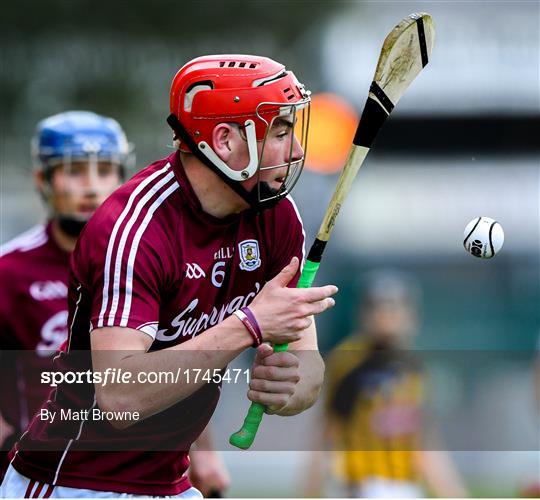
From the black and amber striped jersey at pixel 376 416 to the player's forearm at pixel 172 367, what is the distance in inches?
174

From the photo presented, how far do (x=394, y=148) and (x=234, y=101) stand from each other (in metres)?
13.8

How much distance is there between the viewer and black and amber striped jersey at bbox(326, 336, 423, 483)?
7676 mm

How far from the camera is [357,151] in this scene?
364 centimetres

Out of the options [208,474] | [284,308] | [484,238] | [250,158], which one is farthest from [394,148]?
[284,308]

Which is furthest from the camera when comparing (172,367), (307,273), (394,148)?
(394,148)

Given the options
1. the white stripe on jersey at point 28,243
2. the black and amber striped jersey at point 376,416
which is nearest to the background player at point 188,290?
the white stripe on jersey at point 28,243

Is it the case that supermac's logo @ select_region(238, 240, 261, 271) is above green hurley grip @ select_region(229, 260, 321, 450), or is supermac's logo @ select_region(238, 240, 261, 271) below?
above

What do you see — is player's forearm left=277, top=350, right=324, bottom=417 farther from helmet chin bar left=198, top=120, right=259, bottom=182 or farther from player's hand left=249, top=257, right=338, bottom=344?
helmet chin bar left=198, top=120, right=259, bottom=182

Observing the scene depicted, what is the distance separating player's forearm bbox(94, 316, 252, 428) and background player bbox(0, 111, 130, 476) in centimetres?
136

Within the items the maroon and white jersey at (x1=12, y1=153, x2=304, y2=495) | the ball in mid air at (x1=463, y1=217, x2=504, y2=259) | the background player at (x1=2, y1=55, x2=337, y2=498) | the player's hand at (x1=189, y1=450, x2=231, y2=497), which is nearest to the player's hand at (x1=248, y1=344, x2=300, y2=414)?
the background player at (x1=2, y1=55, x2=337, y2=498)

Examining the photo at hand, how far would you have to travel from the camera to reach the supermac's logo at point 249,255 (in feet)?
12.1

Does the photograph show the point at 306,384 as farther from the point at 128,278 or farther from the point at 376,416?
the point at 376,416

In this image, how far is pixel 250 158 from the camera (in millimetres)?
3570

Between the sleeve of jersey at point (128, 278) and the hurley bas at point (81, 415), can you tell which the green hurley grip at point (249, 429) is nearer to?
the hurley bas at point (81, 415)
